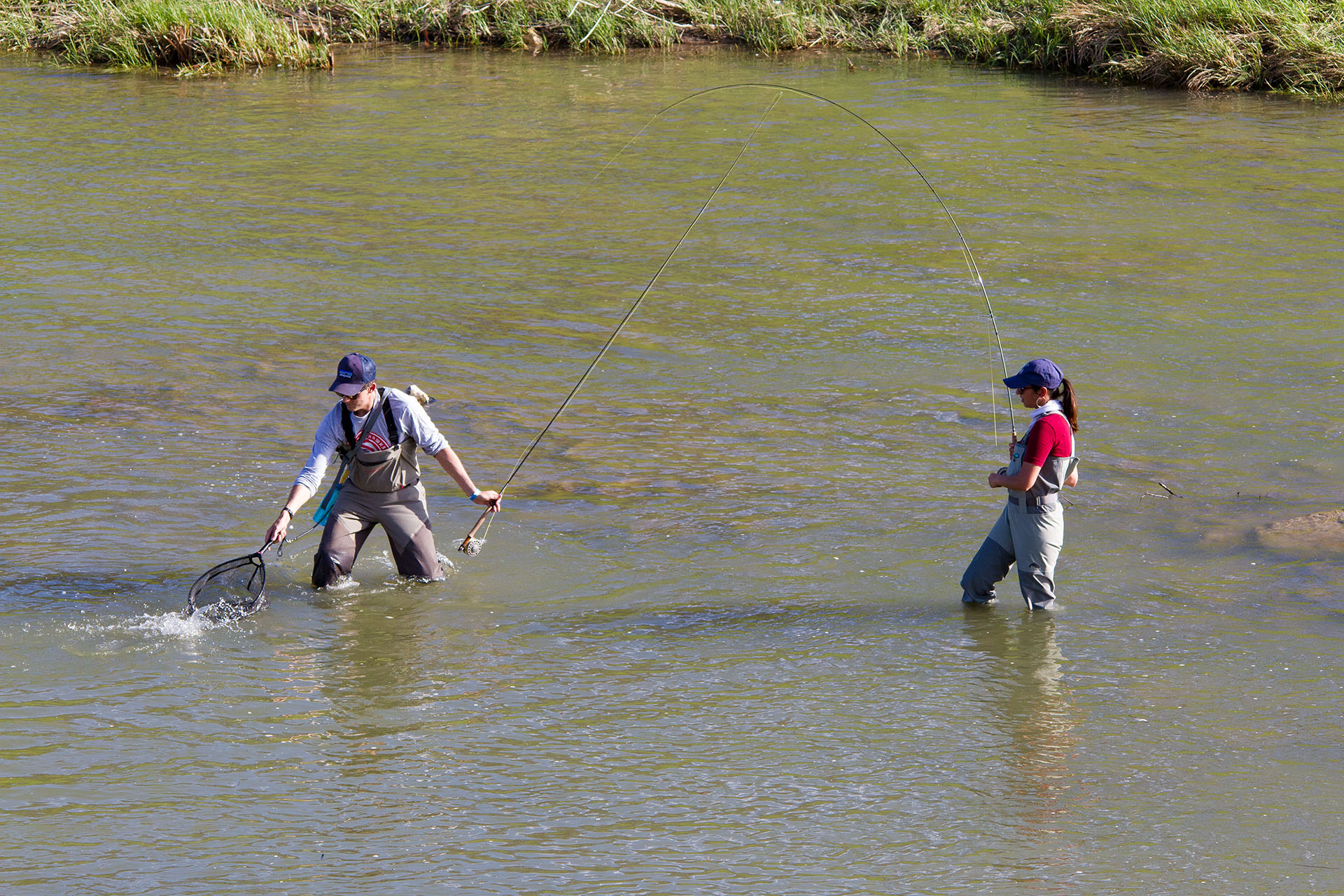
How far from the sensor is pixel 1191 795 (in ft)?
16.0

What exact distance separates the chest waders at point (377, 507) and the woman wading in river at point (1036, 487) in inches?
102

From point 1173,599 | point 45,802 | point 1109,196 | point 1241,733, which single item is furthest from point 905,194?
point 45,802

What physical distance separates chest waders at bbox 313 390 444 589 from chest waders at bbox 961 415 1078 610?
256cm

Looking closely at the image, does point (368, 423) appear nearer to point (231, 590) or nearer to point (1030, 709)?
point (231, 590)

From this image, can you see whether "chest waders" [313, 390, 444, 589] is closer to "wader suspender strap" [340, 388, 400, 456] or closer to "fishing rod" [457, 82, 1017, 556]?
"wader suspender strap" [340, 388, 400, 456]

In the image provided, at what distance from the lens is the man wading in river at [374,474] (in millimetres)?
6102

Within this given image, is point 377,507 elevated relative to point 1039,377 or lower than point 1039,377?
lower

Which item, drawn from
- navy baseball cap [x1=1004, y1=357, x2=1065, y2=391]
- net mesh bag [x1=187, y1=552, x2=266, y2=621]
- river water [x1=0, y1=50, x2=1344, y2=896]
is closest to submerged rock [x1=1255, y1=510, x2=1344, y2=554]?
river water [x1=0, y1=50, x2=1344, y2=896]

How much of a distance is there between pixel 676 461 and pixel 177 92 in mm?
13176

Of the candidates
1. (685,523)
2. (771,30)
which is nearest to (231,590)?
(685,523)

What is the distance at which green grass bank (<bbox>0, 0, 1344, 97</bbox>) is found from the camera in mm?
17766

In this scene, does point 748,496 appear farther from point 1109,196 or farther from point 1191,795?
point 1109,196

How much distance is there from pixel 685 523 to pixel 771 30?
15697 mm

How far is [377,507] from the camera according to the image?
6449 millimetres
